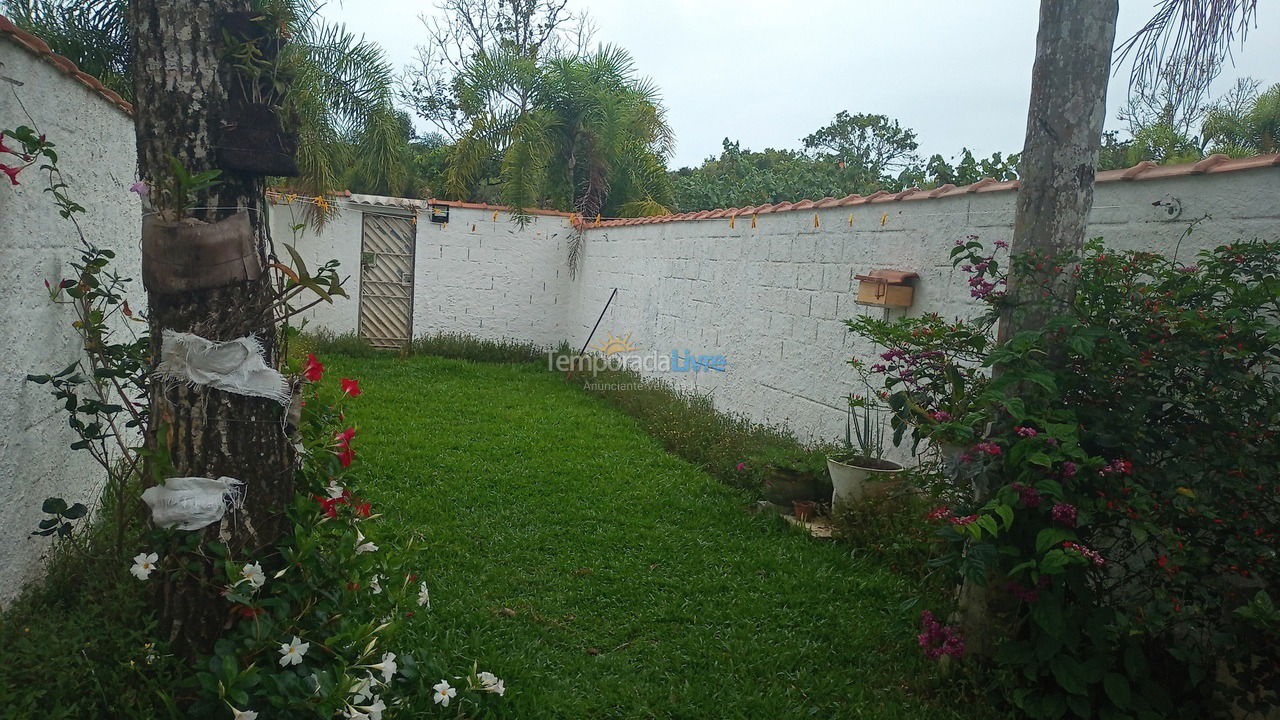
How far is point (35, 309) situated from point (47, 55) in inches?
34.1

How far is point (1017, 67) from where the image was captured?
327 centimetres

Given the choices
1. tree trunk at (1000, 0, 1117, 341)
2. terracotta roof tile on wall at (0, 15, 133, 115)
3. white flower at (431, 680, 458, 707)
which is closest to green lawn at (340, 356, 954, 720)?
white flower at (431, 680, 458, 707)

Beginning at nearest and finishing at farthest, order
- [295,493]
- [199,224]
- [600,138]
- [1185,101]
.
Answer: [199,224], [295,493], [1185,101], [600,138]

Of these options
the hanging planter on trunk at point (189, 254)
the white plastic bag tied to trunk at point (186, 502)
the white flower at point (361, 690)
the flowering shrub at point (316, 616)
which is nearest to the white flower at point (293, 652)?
the flowering shrub at point (316, 616)

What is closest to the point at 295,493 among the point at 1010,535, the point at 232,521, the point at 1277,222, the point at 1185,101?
the point at 232,521

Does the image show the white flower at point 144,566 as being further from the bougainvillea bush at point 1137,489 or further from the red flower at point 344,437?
the bougainvillea bush at point 1137,489

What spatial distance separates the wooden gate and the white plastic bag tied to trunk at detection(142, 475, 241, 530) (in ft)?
27.6

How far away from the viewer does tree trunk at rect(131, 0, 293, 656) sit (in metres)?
2.07

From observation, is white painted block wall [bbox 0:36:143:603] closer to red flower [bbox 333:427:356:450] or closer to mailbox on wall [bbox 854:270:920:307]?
red flower [bbox 333:427:356:450]

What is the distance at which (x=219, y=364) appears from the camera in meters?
2.09

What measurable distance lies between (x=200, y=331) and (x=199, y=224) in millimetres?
281

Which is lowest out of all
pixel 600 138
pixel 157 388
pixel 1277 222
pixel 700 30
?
pixel 157 388

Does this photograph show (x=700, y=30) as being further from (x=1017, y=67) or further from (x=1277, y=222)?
(x=1277, y=222)

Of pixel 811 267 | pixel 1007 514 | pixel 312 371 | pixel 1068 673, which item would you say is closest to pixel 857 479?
pixel 1068 673
